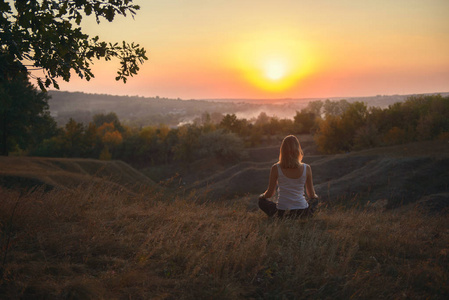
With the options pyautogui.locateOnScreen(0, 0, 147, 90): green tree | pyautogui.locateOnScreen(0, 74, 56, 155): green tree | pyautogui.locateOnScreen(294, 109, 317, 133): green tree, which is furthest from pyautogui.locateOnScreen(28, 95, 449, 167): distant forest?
pyautogui.locateOnScreen(0, 0, 147, 90): green tree

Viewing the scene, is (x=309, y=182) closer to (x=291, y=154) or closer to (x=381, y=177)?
(x=291, y=154)

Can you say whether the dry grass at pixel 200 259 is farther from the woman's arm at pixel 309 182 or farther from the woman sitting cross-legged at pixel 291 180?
the woman's arm at pixel 309 182

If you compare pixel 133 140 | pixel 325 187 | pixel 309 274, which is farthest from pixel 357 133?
pixel 309 274

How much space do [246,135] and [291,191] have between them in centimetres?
7428

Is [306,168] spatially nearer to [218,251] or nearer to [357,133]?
[218,251]

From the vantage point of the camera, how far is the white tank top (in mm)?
6539

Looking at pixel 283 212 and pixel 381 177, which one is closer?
pixel 283 212

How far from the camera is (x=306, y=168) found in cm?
658

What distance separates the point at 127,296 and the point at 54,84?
3519mm

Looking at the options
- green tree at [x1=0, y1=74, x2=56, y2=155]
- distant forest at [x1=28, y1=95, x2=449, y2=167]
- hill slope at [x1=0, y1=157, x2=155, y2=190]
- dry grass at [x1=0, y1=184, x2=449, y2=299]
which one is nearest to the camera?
dry grass at [x1=0, y1=184, x2=449, y2=299]

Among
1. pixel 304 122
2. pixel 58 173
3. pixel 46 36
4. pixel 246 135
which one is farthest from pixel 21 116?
pixel 304 122

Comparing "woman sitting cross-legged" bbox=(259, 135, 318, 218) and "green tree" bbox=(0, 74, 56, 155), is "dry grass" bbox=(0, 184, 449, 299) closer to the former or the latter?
"woman sitting cross-legged" bbox=(259, 135, 318, 218)

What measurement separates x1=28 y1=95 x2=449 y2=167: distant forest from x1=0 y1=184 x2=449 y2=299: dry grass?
1517 inches

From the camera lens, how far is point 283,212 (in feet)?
22.0
